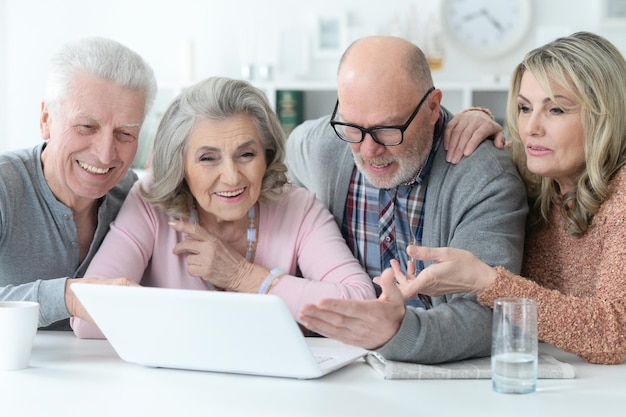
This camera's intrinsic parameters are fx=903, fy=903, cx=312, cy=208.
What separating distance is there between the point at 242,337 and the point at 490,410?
17.0 inches

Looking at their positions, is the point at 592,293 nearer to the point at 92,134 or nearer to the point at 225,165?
the point at 225,165

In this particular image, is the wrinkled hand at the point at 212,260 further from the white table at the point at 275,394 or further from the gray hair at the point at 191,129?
the white table at the point at 275,394

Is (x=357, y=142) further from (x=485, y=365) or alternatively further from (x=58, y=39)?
(x=58, y=39)

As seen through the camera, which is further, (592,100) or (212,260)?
(212,260)

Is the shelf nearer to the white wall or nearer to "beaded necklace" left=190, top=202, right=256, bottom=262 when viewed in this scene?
the white wall

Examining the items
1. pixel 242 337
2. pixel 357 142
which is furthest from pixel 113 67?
pixel 242 337

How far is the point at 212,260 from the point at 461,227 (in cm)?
59

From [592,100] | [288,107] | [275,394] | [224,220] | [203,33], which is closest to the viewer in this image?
[275,394]

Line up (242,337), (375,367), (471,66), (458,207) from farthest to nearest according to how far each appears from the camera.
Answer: (471,66)
(458,207)
(375,367)
(242,337)

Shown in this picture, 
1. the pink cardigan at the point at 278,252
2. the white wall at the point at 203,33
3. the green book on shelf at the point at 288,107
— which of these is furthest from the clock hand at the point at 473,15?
the pink cardigan at the point at 278,252

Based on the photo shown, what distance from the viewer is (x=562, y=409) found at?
4.74 ft

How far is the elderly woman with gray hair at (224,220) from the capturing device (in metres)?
2.12

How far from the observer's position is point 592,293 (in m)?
1.92

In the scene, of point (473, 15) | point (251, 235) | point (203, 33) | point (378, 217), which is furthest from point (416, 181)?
point (203, 33)
